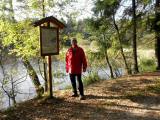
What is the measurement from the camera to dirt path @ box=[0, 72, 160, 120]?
27.3 ft

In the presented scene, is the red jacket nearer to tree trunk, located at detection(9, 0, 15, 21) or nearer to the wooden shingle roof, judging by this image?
the wooden shingle roof

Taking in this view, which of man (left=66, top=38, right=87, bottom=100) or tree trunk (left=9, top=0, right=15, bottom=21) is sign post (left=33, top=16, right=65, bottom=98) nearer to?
man (left=66, top=38, right=87, bottom=100)

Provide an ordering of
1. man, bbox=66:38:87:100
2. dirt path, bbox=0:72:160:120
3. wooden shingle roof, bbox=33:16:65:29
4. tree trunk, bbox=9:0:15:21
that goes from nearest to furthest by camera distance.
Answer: dirt path, bbox=0:72:160:120
wooden shingle roof, bbox=33:16:65:29
man, bbox=66:38:87:100
tree trunk, bbox=9:0:15:21

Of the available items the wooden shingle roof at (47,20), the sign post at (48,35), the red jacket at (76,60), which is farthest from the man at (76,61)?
the wooden shingle roof at (47,20)

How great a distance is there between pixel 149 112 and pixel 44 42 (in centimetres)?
356

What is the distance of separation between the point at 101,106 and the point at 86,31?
1698 cm

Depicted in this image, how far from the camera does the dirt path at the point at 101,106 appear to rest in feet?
27.3

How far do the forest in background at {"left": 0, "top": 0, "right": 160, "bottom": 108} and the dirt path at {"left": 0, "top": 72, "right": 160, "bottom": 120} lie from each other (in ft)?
5.59

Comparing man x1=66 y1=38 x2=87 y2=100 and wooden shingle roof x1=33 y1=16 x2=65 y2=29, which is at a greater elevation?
wooden shingle roof x1=33 y1=16 x2=65 y2=29

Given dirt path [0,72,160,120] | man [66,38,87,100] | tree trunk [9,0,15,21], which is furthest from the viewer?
tree trunk [9,0,15,21]

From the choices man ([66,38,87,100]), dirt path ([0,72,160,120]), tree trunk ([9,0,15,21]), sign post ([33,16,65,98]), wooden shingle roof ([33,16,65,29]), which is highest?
tree trunk ([9,0,15,21])

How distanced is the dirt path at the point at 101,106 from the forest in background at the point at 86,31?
170 cm

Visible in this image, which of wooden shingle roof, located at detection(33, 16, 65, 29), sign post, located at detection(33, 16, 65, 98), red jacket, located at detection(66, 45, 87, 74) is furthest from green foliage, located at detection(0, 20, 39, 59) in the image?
red jacket, located at detection(66, 45, 87, 74)

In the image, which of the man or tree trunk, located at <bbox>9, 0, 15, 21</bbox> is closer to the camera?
the man
